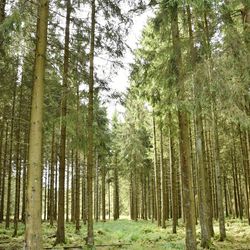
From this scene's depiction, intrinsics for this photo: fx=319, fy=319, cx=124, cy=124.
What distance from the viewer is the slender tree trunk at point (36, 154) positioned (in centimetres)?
702

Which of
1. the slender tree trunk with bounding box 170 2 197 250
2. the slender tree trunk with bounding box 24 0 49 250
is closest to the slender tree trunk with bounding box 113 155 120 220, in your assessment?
the slender tree trunk with bounding box 170 2 197 250

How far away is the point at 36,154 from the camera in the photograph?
24.1 feet

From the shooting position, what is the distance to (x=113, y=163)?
135ft

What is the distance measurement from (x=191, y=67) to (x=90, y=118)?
4544 millimetres

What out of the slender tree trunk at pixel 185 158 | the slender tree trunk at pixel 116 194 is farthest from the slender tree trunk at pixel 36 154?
the slender tree trunk at pixel 116 194

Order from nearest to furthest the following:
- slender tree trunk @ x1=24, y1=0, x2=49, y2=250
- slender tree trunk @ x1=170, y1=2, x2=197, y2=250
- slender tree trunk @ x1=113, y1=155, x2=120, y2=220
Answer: slender tree trunk @ x1=24, y1=0, x2=49, y2=250 → slender tree trunk @ x1=170, y1=2, x2=197, y2=250 → slender tree trunk @ x1=113, y1=155, x2=120, y2=220

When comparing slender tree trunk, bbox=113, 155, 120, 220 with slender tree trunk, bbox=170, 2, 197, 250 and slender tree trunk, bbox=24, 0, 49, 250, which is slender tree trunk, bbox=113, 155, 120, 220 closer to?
slender tree trunk, bbox=170, 2, 197, 250

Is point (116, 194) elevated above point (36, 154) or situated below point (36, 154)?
below

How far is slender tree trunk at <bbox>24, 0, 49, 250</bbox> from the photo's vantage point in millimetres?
7020

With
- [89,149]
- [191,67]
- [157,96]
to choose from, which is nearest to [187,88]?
[191,67]

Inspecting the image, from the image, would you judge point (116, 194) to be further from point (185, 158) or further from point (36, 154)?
point (36, 154)

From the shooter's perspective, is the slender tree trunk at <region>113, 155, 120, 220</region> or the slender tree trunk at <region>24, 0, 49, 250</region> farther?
the slender tree trunk at <region>113, 155, 120, 220</region>

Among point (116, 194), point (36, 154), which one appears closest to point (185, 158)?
point (36, 154)

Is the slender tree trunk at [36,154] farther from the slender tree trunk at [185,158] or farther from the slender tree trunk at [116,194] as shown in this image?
the slender tree trunk at [116,194]
